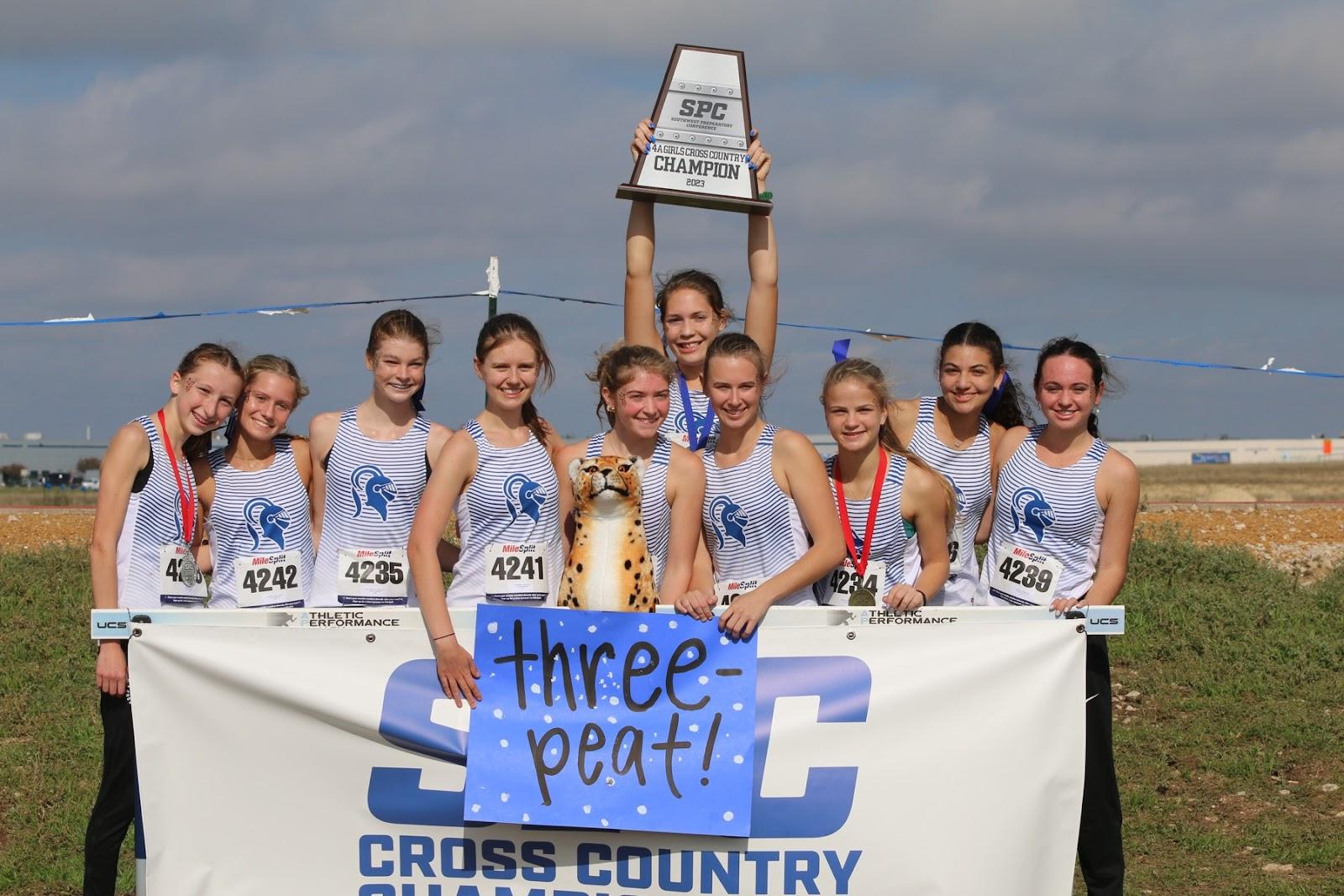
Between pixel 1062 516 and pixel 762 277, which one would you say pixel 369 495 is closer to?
pixel 762 277

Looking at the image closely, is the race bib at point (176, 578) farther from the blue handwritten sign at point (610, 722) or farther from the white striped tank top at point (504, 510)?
the blue handwritten sign at point (610, 722)

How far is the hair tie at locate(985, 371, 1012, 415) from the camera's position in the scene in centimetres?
538

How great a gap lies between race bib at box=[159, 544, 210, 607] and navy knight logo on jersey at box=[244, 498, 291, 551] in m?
0.23

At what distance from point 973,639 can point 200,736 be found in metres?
2.54

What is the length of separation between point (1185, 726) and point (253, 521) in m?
5.97

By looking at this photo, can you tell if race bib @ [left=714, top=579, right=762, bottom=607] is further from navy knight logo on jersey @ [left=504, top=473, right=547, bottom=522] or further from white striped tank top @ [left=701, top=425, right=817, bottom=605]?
navy knight logo on jersey @ [left=504, top=473, right=547, bottom=522]

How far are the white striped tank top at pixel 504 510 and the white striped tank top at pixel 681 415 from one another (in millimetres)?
636

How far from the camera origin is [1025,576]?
4.96 meters

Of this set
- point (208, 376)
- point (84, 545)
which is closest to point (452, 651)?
point (208, 376)

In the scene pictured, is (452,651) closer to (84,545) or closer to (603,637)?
(603,637)

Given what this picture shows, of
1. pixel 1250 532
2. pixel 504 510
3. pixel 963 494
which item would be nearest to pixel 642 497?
pixel 504 510

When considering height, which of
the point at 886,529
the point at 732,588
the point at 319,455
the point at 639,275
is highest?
the point at 639,275

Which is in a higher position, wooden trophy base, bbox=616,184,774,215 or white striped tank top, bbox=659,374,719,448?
wooden trophy base, bbox=616,184,774,215

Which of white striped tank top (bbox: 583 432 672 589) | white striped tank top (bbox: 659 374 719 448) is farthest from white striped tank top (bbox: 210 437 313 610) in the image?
white striped tank top (bbox: 659 374 719 448)
